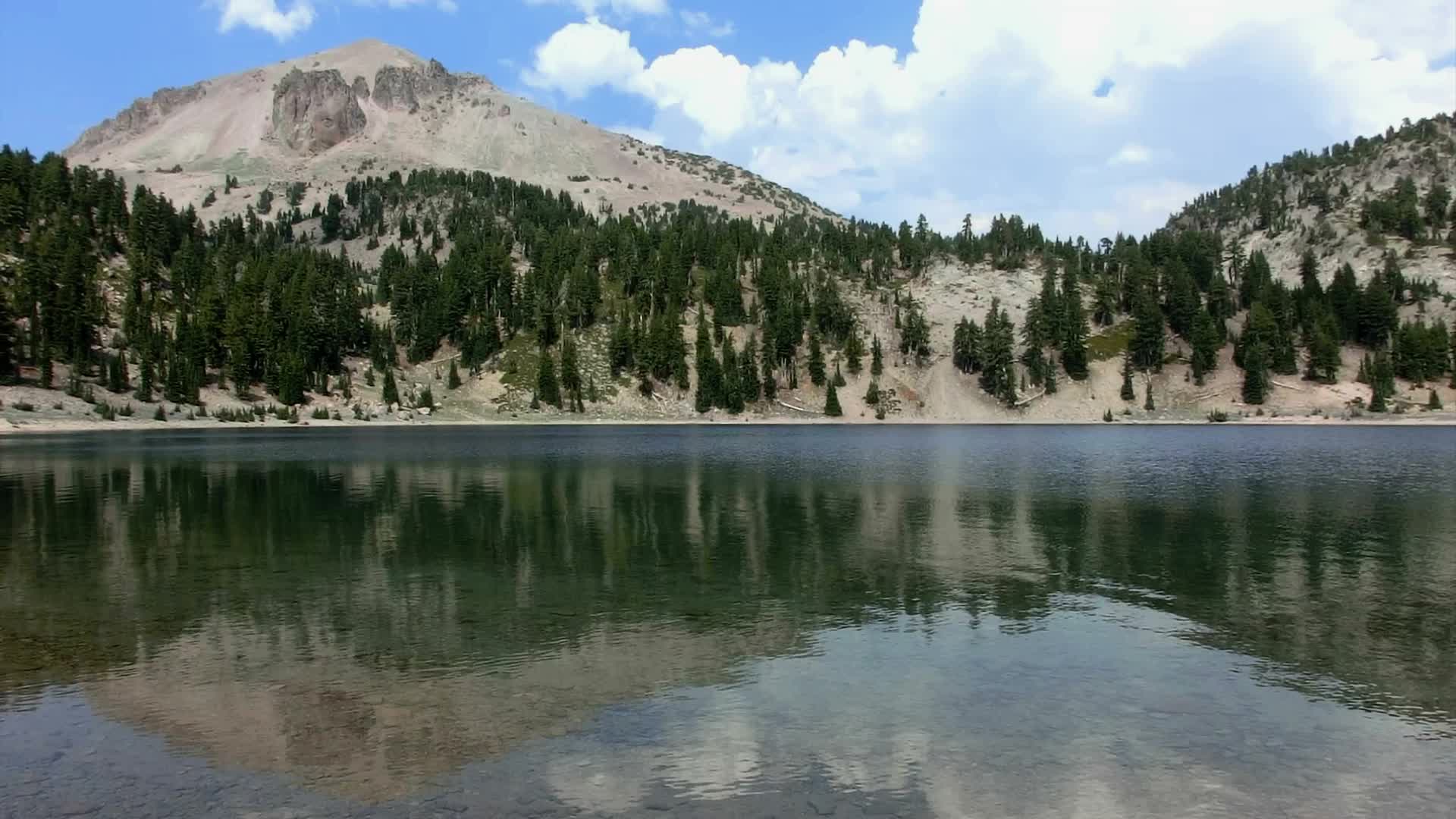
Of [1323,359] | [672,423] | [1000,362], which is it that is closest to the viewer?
[672,423]

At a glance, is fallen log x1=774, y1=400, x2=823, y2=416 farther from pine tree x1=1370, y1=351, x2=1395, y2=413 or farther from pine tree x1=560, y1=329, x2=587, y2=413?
pine tree x1=1370, y1=351, x2=1395, y2=413

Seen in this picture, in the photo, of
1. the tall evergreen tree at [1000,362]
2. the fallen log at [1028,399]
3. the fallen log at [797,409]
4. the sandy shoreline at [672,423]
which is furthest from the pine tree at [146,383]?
the fallen log at [1028,399]

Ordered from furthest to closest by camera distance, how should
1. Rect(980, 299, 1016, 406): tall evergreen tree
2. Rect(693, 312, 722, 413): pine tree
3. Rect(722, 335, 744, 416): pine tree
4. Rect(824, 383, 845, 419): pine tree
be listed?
Rect(980, 299, 1016, 406): tall evergreen tree < Rect(693, 312, 722, 413): pine tree < Rect(722, 335, 744, 416): pine tree < Rect(824, 383, 845, 419): pine tree

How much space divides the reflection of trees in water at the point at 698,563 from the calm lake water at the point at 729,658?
211 mm

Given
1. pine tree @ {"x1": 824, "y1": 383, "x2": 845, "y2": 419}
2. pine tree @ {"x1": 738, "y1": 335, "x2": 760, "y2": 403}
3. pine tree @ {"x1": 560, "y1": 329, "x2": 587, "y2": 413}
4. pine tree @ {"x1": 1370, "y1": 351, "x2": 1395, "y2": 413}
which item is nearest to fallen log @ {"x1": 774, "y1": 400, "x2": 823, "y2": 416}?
pine tree @ {"x1": 824, "y1": 383, "x2": 845, "y2": 419}

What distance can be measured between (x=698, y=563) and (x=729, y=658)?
38.6ft

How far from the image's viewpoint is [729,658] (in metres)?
20.6

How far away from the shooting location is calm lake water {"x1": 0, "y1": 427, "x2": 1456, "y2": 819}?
13.9m

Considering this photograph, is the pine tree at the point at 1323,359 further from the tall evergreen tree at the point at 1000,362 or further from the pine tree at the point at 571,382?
the pine tree at the point at 571,382

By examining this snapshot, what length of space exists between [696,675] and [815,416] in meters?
173

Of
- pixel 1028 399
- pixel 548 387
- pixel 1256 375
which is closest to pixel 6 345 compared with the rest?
pixel 548 387

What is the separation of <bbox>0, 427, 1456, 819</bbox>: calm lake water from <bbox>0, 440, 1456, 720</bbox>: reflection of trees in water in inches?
8.3

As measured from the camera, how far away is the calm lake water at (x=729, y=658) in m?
13.9

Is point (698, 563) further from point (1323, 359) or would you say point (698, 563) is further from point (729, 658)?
point (1323, 359)
